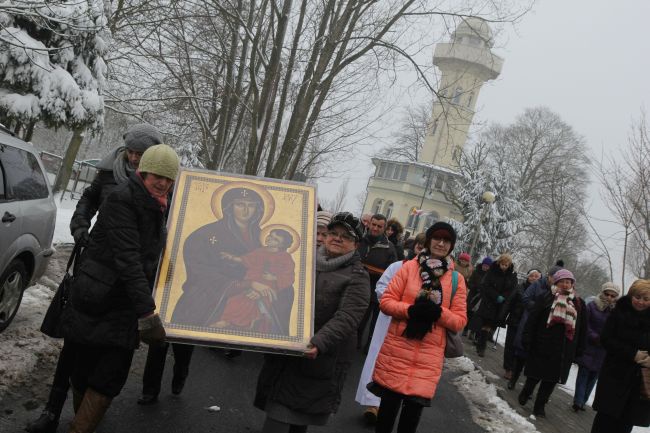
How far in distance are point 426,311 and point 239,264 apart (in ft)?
4.79

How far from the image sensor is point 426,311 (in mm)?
3943

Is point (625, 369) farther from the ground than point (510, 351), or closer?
farther from the ground

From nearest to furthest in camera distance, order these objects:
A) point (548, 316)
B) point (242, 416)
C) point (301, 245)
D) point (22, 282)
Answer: point (301, 245) < point (242, 416) < point (22, 282) < point (548, 316)

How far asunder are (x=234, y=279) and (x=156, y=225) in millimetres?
585

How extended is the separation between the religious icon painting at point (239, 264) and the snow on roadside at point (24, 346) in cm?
211

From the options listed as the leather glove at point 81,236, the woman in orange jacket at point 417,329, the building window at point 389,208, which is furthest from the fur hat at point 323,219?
the building window at point 389,208

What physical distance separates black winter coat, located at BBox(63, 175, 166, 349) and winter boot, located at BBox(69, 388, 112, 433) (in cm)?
34

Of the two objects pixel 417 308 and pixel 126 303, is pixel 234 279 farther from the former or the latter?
pixel 417 308

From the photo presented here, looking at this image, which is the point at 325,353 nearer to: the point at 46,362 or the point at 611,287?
the point at 46,362

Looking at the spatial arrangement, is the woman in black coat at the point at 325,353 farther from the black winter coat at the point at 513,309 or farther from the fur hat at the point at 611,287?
the black winter coat at the point at 513,309

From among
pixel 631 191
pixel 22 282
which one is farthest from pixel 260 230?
pixel 631 191

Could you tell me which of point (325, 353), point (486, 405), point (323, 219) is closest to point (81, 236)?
point (325, 353)

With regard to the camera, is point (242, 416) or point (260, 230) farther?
point (242, 416)

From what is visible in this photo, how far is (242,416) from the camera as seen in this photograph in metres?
4.87
